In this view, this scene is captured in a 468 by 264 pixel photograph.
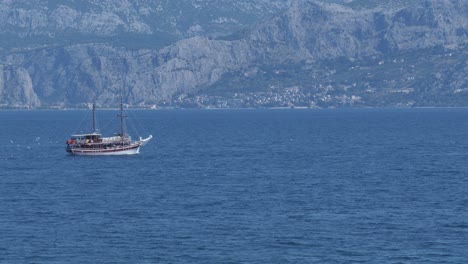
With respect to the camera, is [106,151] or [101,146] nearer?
[106,151]

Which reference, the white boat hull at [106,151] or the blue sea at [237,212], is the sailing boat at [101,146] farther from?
the blue sea at [237,212]

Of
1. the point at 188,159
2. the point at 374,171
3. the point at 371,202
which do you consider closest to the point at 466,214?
the point at 371,202

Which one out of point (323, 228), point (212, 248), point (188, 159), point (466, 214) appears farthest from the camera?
point (188, 159)

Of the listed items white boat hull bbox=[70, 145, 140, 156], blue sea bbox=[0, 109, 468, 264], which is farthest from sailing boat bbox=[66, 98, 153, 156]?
blue sea bbox=[0, 109, 468, 264]

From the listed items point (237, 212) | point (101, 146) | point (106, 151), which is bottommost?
point (106, 151)

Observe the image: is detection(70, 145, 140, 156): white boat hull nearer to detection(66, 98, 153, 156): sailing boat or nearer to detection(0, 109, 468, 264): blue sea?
detection(66, 98, 153, 156): sailing boat

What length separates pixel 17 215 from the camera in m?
109

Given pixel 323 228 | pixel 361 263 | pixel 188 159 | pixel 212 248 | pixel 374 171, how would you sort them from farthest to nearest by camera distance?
pixel 188 159, pixel 374 171, pixel 323 228, pixel 212 248, pixel 361 263

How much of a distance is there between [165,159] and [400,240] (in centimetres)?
9201

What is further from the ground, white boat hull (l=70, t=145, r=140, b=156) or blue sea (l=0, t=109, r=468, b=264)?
blue sea (l=0, t=109, r=468, b=264)

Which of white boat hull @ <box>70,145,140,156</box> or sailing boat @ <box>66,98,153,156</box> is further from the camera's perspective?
sailing boat @ <box>66,98,153,156</box>

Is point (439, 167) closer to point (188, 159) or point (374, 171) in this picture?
point (374, 171)

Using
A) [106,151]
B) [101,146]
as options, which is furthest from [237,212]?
[101,146]

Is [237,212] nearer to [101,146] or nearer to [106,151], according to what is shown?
[106,151]
